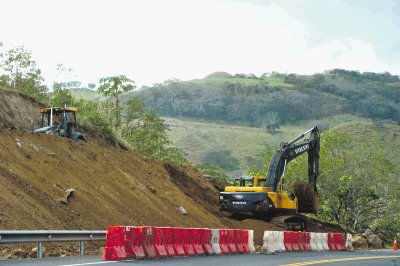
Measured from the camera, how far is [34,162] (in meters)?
25.1

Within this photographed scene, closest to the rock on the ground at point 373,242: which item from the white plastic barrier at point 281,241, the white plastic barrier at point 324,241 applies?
the white plastic barrier at point 324,241

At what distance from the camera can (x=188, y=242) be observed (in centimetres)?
1802

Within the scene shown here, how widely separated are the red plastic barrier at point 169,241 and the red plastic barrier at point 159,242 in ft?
0.52

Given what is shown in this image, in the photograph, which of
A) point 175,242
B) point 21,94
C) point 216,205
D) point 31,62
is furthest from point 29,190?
point 31,62

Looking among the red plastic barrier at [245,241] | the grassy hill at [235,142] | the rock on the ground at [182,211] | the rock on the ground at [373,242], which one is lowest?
the grassy hill at [235,142]

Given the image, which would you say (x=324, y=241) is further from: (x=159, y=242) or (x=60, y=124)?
(x=159, y=242)

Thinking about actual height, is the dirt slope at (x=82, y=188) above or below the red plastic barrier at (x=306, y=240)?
above

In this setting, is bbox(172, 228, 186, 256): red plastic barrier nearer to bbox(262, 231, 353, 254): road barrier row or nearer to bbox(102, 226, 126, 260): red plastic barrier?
bbox(102, 226, 126, 260): red plastic barrier


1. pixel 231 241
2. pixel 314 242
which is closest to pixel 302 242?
pixel 314 242

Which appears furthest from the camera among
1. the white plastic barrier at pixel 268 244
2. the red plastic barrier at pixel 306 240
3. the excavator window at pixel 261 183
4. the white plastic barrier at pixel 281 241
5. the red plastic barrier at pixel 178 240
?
the excavator window at pixel 261 183

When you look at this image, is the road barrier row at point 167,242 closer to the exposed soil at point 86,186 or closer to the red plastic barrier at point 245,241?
the red plastic barrier at point 245,241

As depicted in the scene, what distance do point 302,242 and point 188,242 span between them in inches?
376

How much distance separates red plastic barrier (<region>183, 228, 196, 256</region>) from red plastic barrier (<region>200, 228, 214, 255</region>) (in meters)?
0.64

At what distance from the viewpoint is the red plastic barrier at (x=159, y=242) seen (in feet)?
53.5
